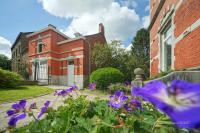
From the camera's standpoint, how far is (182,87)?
484mm

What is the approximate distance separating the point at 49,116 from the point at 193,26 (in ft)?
20.2

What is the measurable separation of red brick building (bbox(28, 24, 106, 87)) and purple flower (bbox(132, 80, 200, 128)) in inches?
915

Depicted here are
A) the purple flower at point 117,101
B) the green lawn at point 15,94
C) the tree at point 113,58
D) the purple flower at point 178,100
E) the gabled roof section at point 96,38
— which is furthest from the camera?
the gabled roof section at point 96,38

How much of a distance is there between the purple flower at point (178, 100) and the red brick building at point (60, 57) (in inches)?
915

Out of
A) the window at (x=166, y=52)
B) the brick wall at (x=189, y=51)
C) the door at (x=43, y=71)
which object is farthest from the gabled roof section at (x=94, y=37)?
the brick wall at (x=189, y=51)

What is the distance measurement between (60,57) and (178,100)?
90.2ft

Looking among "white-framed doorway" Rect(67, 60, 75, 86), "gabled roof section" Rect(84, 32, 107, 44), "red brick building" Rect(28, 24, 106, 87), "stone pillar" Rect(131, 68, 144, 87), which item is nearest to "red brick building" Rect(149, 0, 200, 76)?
"stone pillar" Rect(131, 68, 144, 87)

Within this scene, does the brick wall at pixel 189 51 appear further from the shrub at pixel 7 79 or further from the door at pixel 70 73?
the door at pixel 70 73

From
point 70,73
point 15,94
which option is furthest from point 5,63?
point 15,94

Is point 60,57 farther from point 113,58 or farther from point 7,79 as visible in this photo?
point 7,79

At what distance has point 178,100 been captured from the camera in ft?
1.60

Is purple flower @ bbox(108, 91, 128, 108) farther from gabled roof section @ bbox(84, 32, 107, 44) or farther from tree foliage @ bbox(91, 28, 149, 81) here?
gabled roof section @ bbox(84, 32, 107, 44)

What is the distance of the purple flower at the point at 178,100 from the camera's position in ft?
1.37

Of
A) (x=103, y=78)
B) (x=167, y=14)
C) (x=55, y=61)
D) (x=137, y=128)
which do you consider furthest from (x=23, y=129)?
(x=55, y=61)
